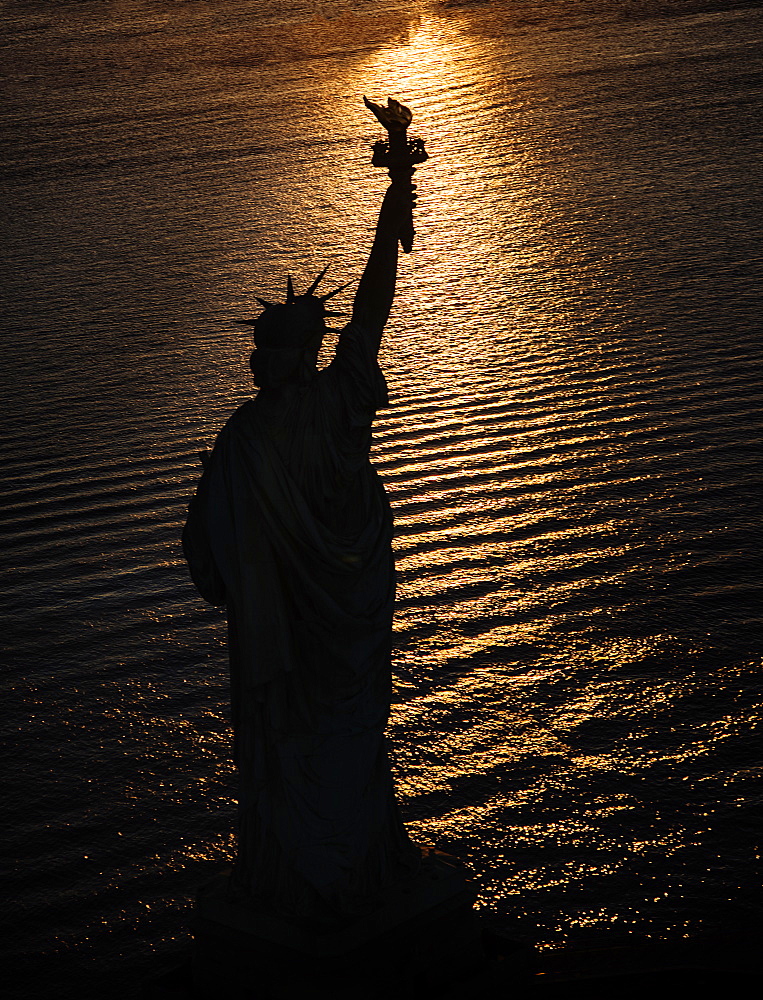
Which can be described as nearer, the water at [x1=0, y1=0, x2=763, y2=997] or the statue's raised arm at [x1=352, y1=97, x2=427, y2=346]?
the statue's raised arm at [x1=352, y1=97, x2=427, y2=346]

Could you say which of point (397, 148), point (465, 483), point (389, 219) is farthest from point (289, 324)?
point (465, 483)

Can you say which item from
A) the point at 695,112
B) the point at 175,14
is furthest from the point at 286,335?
the point at 175,14

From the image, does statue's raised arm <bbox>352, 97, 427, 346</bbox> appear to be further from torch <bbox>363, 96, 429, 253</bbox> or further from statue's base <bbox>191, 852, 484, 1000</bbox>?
statue's base <bbox>191, 852, 484, 1000</bbox>

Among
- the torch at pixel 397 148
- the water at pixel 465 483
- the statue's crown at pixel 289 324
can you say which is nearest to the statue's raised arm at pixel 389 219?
the torch at pixel 397 148

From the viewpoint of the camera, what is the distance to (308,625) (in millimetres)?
3645

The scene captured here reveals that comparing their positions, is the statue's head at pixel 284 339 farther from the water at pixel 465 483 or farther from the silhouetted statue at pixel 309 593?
the water at pixel 465 483

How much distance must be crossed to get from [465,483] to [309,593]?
478 centimetres

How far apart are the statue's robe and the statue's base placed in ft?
0.23

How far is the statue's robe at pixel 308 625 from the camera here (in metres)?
3.54

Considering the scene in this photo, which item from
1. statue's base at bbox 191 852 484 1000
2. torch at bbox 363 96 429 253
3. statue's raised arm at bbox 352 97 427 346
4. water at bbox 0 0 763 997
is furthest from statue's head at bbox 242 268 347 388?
water at bbox 0 0 763 997

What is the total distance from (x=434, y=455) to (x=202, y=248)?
597cm

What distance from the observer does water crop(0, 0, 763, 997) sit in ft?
17.7

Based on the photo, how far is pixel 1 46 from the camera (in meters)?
23.8

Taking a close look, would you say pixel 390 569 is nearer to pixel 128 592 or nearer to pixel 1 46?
pixel 128 592
